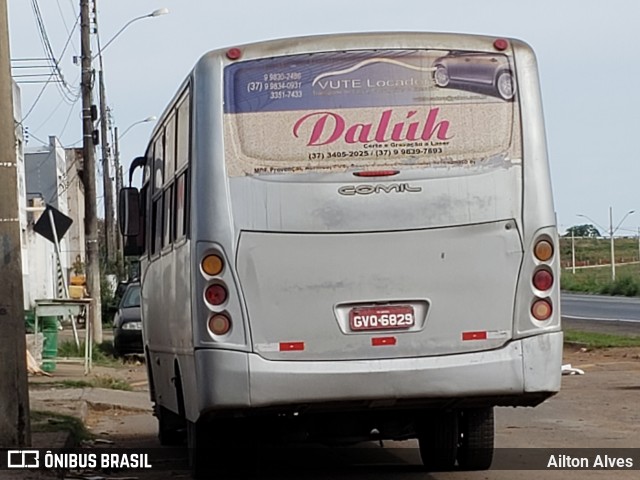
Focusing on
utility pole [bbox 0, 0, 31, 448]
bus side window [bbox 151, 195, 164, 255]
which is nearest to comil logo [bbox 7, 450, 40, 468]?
utility pole [bbox 0, 0, 31, 448]

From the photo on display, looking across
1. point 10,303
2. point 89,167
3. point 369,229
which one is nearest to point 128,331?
point 89,167

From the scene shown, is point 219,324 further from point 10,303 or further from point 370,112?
point 10,303

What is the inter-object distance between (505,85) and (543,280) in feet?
4.49

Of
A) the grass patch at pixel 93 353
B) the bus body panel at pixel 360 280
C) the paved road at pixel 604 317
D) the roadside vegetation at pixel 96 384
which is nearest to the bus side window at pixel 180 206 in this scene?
the bus body panel at pixel 360 280

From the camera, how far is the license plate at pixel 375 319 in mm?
8508

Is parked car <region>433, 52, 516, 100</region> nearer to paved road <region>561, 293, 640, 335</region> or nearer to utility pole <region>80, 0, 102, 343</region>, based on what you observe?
utility pole <region>80, 0, 102, 343</region>

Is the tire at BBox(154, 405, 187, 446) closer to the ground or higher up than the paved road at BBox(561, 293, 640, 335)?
higher up

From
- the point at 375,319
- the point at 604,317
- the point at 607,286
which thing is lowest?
the point at 607,286

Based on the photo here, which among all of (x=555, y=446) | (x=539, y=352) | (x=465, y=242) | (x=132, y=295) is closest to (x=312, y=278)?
(x=465, y=242)

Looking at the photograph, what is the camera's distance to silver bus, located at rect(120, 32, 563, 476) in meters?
8.46

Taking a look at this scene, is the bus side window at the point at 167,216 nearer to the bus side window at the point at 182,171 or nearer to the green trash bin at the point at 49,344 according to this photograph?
the bus side window at the point at 182,171

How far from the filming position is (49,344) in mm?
22656

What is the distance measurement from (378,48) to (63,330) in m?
32.1

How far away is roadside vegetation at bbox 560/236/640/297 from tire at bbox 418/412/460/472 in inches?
2500
